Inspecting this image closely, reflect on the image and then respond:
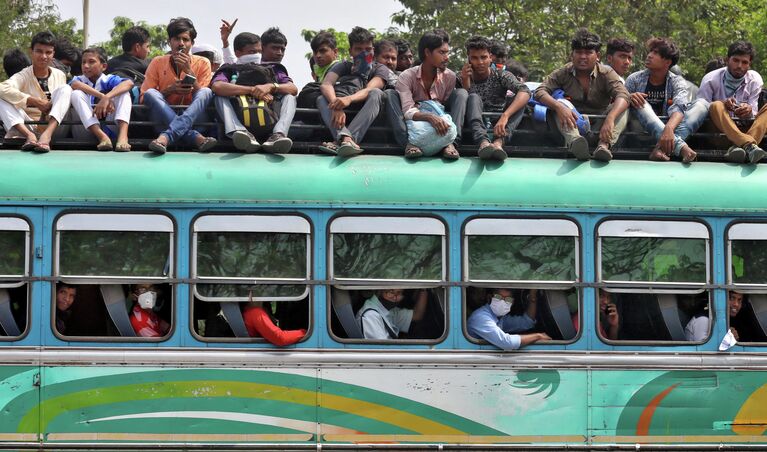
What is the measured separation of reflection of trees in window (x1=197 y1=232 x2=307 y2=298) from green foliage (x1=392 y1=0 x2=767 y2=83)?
1388 centimetres

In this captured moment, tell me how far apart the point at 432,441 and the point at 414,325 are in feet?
2.92

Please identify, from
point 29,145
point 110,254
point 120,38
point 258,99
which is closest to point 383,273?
point 258,99

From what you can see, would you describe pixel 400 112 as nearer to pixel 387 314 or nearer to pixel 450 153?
pixel 450 153

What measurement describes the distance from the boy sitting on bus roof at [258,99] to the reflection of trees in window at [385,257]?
924 mm

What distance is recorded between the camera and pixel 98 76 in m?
10.4

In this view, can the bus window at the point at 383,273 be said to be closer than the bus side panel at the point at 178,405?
No

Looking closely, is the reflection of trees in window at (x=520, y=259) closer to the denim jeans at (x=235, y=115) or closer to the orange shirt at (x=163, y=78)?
the denim jeans at (x=235, y=115)

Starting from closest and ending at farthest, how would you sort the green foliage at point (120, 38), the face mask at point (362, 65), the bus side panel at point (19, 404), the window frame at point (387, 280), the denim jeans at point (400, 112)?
the bus side panel at point (19, 404)
the window frame at point (387, 280)
the denim jeans at point (400, 112)
the face mask at point (362, 65)
the green foliage at point (120, 38)

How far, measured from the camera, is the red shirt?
9242 millimetres

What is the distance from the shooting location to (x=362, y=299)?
9461 mm

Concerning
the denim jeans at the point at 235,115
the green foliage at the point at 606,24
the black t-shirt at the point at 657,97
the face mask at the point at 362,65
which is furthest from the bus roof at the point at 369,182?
the green foliage at the point at 606,24

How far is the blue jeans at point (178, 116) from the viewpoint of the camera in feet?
31.6

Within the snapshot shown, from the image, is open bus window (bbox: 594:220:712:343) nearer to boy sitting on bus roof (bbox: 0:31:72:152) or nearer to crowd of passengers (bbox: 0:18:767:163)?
crowd of passengers (bbox: 0:18:767:163)

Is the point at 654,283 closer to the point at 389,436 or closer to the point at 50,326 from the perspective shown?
the point at 389,436
